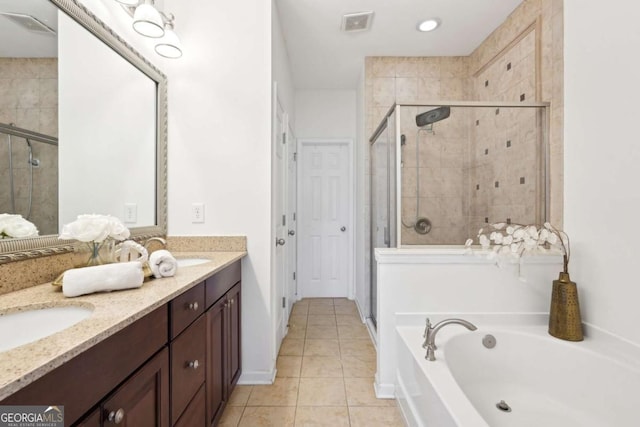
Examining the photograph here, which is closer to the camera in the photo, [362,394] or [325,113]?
[362,394]

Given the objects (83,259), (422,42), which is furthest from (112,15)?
(422,42)

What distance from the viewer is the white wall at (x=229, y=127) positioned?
1.85 m

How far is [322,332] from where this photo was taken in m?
2.61

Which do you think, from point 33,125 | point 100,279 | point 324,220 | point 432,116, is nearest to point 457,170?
point 432,116

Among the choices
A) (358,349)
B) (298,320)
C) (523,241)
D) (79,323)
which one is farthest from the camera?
(298,320)

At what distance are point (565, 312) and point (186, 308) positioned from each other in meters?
1.80

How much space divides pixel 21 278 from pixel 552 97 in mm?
2814

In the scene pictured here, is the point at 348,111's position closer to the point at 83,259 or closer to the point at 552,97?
the point at 552,97

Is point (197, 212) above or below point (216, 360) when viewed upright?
above

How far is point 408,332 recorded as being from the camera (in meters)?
1.54

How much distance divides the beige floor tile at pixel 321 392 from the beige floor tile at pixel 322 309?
1.22 meters

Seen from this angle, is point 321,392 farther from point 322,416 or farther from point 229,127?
point 229,127

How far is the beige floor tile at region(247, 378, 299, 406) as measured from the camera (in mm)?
1657

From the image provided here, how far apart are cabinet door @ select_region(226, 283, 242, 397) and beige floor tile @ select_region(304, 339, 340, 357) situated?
0.67m
